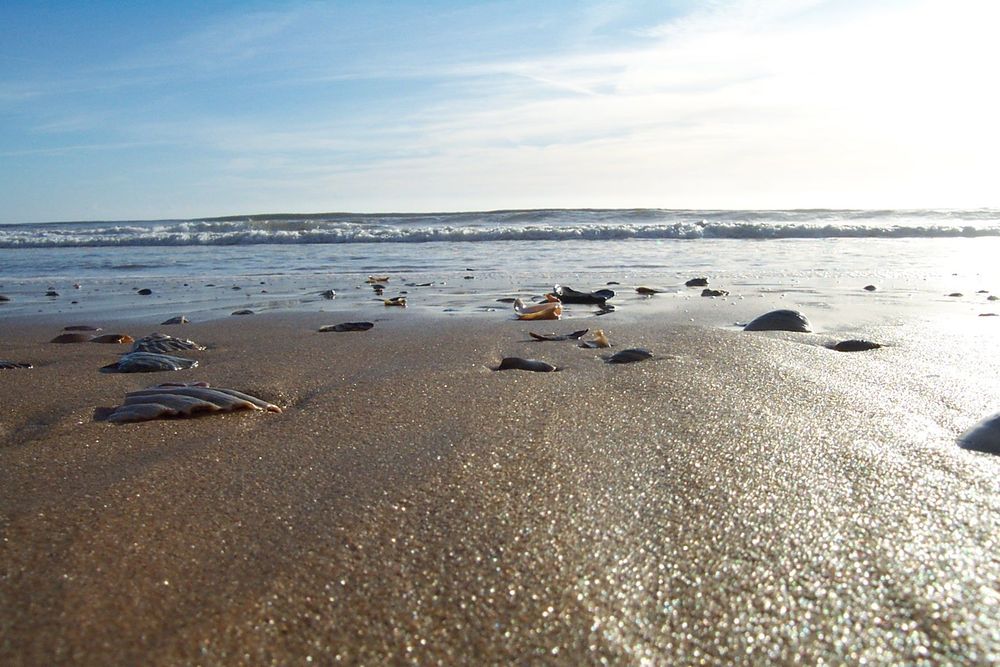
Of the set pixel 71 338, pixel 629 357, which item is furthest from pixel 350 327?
pixel 629 357

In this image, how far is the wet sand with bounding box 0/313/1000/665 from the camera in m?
1.18

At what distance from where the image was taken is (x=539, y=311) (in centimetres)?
525

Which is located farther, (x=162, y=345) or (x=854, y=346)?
(x=162, y=345)

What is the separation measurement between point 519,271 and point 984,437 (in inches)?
315

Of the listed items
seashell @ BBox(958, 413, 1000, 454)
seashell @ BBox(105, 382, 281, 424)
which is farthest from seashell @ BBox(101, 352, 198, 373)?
seashell @ BBox(958, 413, 1000, 454)

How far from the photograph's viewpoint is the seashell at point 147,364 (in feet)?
11.6

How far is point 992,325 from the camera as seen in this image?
4473mm

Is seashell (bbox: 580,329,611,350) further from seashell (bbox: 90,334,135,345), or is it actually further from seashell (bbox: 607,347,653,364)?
seashell (bbox: 90,334,135,345)

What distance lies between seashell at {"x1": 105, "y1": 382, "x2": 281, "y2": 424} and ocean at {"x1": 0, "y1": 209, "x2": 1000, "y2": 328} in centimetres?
305

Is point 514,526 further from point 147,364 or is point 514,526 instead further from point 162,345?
point 162,345

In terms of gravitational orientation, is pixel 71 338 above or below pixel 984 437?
below

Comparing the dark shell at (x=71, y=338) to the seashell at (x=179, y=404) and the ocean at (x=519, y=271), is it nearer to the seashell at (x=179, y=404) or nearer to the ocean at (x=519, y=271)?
the ocean at (x=519, y=271)

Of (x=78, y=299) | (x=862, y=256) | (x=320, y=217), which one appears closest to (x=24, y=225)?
(x=320, y=217)

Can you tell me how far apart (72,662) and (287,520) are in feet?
1.76
